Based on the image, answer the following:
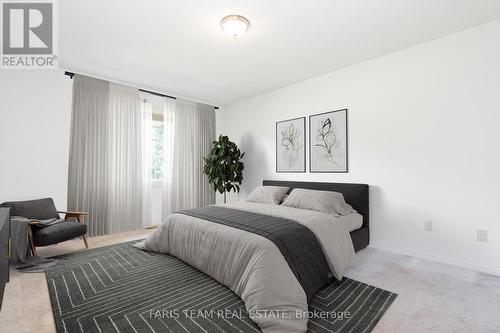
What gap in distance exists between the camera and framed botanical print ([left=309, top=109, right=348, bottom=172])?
12.3ft

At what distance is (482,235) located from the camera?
2619 millimetres

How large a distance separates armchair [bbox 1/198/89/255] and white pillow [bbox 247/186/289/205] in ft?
8.22

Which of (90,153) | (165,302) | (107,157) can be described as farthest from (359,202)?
(90,153)

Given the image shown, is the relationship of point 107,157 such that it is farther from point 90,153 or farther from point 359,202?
point 359,202

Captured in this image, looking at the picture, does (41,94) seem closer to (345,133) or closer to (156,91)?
(156,91)

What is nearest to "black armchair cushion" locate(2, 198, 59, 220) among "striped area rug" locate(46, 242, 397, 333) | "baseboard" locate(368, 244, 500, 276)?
"striped area rug" locate(46, 242, 397, 333)

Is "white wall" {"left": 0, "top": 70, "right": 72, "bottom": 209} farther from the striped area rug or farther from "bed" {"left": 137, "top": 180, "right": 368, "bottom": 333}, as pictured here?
"bed" {"left": 137, "top": 180, "right": 368, "bottom": 333}

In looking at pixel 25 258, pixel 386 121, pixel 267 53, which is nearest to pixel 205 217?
pixel 25 258

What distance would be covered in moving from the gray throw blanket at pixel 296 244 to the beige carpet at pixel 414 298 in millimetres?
533

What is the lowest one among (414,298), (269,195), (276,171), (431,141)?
(414,298)

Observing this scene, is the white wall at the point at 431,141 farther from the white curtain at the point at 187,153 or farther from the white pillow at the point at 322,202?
the white curtain at the point at 187,153

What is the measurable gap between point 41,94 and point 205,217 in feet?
10.2

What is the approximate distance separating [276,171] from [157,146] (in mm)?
2445

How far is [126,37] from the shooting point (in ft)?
9.44
